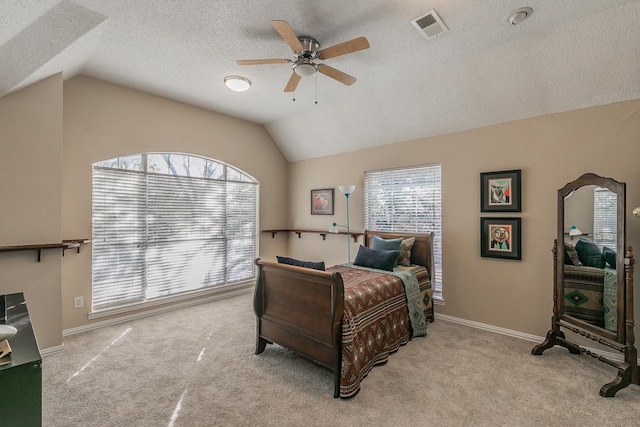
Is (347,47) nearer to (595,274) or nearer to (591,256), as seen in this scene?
(591,256)

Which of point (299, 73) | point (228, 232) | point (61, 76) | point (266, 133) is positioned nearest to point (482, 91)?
point (299, 73)

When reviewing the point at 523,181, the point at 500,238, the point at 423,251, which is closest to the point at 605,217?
the point at 523,181

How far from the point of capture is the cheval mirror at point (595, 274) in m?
2.36

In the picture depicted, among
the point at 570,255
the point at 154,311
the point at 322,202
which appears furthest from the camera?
the point at 322,202

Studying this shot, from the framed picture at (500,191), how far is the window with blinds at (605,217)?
74 centimetres

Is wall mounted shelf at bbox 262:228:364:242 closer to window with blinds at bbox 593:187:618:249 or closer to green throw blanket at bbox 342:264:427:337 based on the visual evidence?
green throw blanket at bbox 342:264:427:337

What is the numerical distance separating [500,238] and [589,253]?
2.79 feet

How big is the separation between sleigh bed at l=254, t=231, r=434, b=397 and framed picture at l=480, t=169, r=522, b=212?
1.25 metres

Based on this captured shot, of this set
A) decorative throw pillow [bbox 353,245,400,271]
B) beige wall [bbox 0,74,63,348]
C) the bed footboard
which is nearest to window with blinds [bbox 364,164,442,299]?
decorative throw pillow [bbox 353,245,400,271]

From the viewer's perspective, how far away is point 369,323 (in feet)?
8.59

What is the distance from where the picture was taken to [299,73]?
8.79 feet

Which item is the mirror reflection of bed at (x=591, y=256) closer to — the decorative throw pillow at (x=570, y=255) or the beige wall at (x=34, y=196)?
the decorative throw pillow at (x=570, y=255)

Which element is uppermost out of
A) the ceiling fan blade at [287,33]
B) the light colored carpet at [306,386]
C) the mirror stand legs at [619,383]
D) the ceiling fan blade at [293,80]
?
the ceiling fan blade at [287,33]

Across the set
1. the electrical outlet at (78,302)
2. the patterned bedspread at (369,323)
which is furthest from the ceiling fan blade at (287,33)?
the electrical outlet at (78,302)
